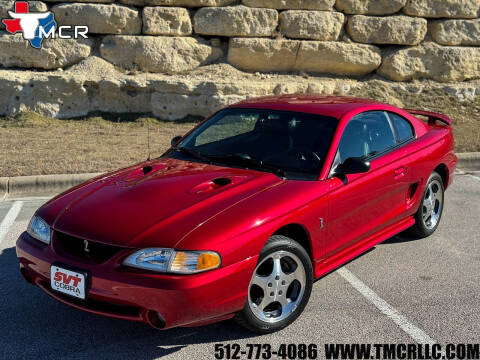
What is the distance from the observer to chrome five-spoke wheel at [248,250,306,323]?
3518mm

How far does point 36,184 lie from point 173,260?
4.52 m

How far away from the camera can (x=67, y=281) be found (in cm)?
329

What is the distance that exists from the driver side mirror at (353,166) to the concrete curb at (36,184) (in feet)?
13.5

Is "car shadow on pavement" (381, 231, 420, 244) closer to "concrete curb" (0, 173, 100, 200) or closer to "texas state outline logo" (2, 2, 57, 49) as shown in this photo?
"concrete curb" (0, 173, 100, 200)

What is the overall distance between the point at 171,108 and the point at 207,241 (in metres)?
8.49

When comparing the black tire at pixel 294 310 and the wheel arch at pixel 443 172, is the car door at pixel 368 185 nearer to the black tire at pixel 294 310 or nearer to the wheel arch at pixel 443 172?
the black tire at pixel 294 310

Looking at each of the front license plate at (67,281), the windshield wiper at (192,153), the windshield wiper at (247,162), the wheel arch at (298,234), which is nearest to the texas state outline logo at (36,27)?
the windshield wiper at (192,153)

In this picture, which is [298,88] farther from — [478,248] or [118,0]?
[478,248]

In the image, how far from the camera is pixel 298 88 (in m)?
12.0

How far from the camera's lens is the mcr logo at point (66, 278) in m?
3.24

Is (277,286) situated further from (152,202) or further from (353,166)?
(353,166)

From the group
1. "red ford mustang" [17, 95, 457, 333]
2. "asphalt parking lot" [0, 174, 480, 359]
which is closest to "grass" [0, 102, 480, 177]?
"asphalt parking lot" [0, 174, 480, 359]

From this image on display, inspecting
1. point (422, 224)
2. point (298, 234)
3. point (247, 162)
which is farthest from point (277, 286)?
point (422, 224)

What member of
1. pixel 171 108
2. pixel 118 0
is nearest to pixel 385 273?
pixel 171 108
